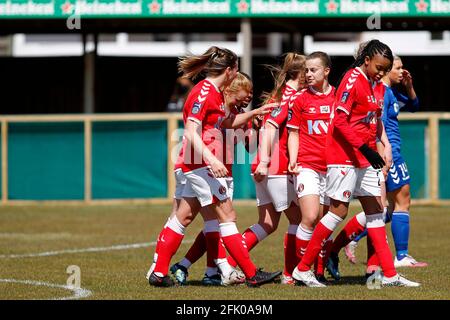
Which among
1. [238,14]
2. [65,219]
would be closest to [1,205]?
[65,219]

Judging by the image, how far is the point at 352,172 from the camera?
8883 millimetres

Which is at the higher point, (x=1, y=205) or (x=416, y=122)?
(x=416, y=122)

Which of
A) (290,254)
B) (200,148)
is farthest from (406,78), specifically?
(200,148)

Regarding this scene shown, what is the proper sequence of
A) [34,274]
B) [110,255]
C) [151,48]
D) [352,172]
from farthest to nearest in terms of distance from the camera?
[151,48] → [110,255] → [34,274] → [352,172]

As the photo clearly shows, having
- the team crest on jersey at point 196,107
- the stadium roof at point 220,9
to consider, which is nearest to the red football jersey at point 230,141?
the team crest on jersey at point 196,107

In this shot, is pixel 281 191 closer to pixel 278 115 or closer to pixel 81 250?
pixel 278 115

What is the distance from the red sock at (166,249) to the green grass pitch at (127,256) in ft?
0.65

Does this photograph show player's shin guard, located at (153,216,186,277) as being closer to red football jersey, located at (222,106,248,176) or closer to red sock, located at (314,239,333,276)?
red football jersey, located at (222,106,248,176)

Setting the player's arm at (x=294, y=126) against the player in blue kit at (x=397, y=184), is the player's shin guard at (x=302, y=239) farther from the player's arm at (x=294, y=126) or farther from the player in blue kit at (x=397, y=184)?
the player in blue kit at (x=397, y=184)

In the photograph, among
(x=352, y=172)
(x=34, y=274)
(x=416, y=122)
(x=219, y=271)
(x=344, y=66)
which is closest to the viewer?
(x=352, y=172)

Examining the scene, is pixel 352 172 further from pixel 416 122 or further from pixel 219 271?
pixel 416 122

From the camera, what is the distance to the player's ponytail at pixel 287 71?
9.55 m

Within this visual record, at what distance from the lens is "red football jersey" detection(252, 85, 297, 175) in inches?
371

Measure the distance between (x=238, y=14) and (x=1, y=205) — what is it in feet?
18.5
